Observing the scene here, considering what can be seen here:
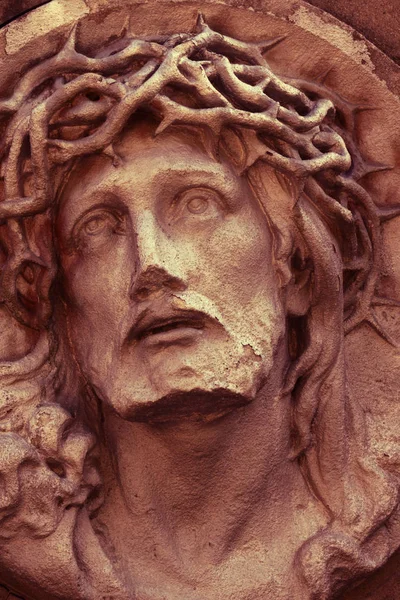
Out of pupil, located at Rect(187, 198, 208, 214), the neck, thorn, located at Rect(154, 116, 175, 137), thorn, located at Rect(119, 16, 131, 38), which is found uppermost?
thorn, located at Rect(119, 16, 131, 38)

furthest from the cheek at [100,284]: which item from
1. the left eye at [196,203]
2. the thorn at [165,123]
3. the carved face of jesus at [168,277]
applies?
the thorn at [165,123]

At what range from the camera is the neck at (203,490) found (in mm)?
2621

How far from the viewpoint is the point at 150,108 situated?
8.15 feet

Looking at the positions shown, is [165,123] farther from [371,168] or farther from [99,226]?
[371,168]

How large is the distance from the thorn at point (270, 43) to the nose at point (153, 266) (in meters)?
0.46

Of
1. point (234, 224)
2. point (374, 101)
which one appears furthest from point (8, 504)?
point (374, 101)

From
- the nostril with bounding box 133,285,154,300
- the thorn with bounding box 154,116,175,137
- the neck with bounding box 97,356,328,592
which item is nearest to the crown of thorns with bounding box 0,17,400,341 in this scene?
the thorn with bounding box 154,116,175,137

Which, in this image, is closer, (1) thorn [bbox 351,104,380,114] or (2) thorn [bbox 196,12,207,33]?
(2) thorn [bbox 196,12,207,33]

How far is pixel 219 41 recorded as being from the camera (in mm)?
2576

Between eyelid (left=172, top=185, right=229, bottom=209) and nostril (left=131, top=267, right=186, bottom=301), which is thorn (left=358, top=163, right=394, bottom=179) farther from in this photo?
nostril (left=131, top=267, right=186, bottom=301)

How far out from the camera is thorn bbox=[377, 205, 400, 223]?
9.11 feet

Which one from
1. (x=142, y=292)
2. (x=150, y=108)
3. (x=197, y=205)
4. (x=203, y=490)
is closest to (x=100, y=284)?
(x=142, y=292)

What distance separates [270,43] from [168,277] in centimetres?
57

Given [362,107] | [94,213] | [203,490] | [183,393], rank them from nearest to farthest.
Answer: [183,393] → [94,213] → [203,490] → [362,107]
